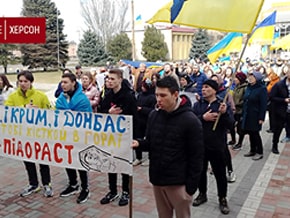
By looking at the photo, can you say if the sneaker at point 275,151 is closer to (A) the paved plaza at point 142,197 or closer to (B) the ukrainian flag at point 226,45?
(A) the paved plaza at point 142,197

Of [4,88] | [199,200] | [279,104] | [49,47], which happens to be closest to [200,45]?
[49,47]

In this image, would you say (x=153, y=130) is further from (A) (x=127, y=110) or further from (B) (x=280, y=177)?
(B) (x=280, y=177)

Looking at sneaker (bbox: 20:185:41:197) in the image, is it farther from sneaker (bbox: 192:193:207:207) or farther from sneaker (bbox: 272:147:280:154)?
sneaker (bbox: 272:147:280:154)

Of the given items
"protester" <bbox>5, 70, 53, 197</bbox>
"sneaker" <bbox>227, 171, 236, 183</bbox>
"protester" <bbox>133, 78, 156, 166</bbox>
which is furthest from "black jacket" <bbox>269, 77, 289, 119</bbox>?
"protester" <bbox>5, 70, 53, 197</bbox>

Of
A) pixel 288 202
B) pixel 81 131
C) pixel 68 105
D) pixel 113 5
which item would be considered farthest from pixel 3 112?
pixel 113 5

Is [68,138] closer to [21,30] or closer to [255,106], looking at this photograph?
[21,30]

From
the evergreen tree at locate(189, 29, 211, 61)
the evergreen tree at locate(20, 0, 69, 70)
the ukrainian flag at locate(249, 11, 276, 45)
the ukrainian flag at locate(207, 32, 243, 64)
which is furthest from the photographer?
the evergreen tree at locate(189, 29, 211, 61)

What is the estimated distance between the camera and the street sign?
5.07 metres

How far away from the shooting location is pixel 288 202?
4.87 meters

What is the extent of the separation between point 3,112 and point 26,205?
1326mm

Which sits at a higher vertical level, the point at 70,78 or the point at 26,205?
the point at 70,78

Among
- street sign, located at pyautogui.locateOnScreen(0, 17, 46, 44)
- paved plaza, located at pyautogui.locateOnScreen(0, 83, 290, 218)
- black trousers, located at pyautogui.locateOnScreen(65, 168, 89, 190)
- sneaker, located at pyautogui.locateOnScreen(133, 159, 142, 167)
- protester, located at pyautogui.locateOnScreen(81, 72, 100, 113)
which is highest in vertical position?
street sign, located at pyautogui.locateOnScreen(0, 17, 46, 44)

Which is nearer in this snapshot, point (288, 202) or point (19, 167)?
point (288, 202)

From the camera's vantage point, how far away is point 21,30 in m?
5.15
